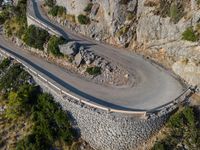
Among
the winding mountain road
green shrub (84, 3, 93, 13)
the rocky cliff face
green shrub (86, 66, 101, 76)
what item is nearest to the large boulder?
the winding mountain road

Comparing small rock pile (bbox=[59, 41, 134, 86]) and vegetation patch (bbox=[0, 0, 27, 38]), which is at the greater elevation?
small rock pile (bbox=[59, 41, 134, 86])

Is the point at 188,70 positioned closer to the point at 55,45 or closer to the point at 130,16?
the point at 130,16

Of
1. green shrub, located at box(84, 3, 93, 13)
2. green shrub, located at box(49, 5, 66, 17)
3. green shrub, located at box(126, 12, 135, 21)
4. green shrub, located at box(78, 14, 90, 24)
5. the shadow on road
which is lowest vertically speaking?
the shadow on road

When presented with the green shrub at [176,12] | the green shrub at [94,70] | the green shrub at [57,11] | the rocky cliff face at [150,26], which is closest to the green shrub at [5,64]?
the rocky cliff face at [150,26]

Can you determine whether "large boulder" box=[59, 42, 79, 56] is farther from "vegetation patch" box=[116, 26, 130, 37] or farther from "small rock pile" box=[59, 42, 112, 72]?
"vegetation patch" box=[116, 26, 130, 37]

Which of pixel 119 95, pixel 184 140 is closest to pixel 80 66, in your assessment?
pixel 119 95

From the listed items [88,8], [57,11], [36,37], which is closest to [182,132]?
[88,8]

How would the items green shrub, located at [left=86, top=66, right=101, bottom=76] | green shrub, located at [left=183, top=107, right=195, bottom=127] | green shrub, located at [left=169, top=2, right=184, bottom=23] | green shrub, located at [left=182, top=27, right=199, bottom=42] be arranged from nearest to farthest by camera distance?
green shrub, located at [left=183, top=107, right=195, bottom=127]
green shrub, located at [left=182, top=27, right=199, bottom=42]
green shrub, located at [left=169, top=2, right=184, bottom=23]
green shrub, located at [left=86, top=66, right=101, bottom=76]
